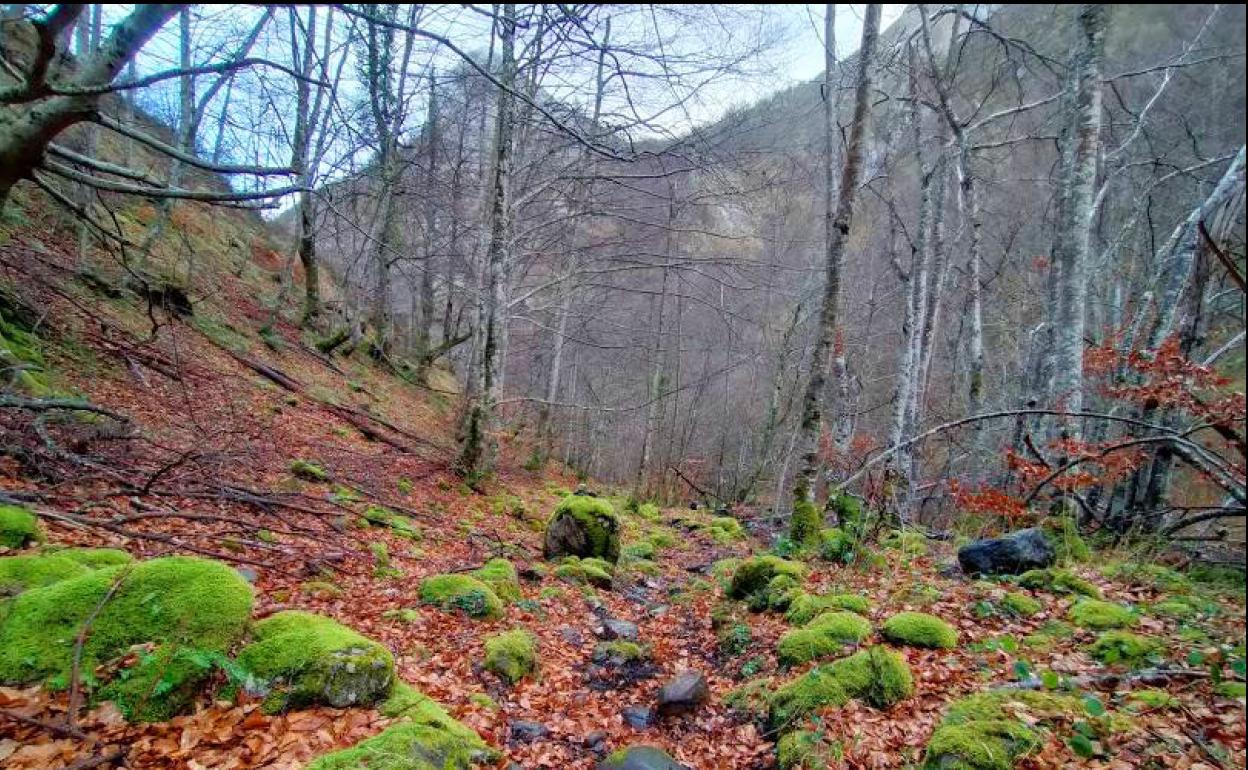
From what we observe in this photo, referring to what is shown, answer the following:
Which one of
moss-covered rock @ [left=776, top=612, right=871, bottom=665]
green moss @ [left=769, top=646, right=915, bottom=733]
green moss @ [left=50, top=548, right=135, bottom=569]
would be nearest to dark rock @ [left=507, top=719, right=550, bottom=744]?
green moss @ [left=769, top=646, right=915, bottom=733]

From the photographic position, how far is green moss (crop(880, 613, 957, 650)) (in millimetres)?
4098

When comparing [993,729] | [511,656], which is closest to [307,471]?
[511,656]

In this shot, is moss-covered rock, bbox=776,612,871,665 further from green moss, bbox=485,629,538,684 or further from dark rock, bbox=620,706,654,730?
green moss, bbox=485,629,538,684

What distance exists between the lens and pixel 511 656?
4.42 m

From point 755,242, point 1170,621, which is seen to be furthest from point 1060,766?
point 755,242

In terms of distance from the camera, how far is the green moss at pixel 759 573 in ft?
19.7

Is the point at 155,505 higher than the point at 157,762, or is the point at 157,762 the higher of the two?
the point at 155,505

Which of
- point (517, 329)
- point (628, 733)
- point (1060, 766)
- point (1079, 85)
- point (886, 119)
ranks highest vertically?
point (886, 119)

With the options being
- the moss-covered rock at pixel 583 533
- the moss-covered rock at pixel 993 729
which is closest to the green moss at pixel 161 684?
the moss-covered rock at pixel 993 729

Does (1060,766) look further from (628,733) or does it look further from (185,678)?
(185,678)

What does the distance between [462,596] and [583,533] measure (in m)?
2.56

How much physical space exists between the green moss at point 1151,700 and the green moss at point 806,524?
412cm

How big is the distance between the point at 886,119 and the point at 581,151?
26.3 feet

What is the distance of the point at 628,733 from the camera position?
3.85 metres
